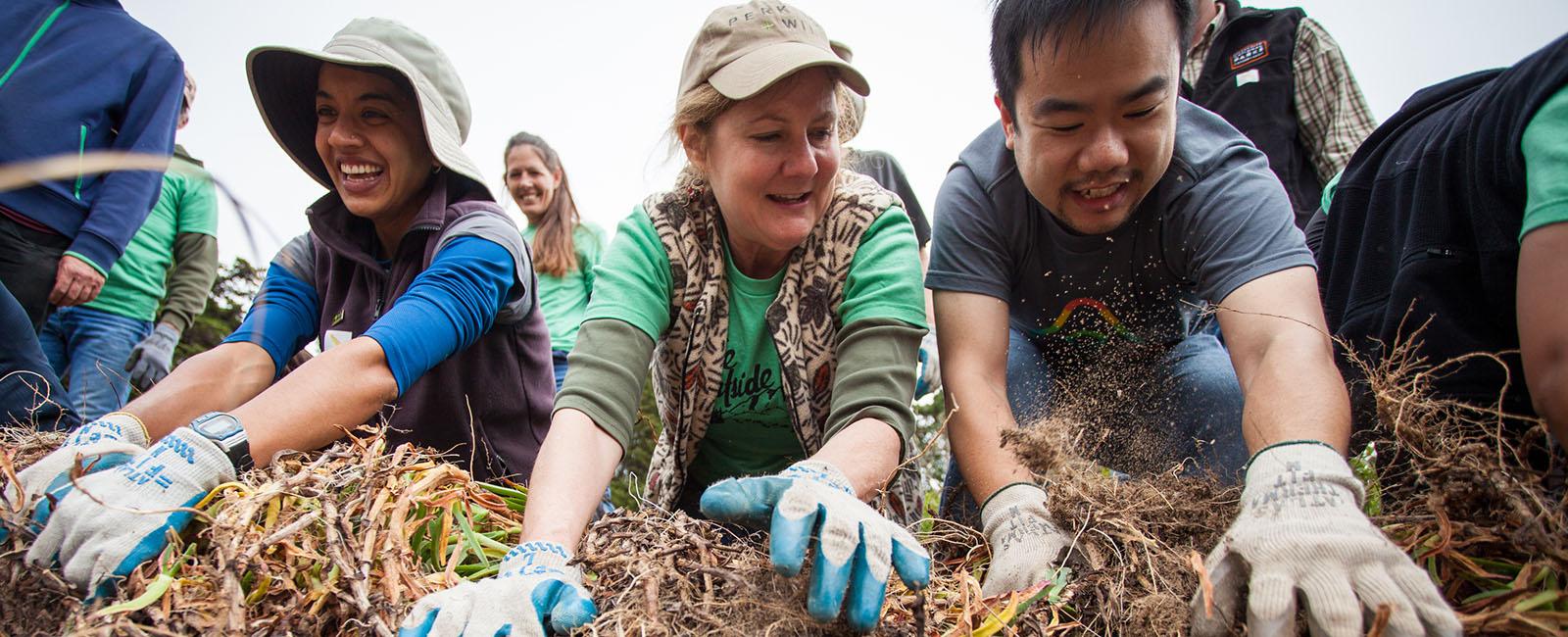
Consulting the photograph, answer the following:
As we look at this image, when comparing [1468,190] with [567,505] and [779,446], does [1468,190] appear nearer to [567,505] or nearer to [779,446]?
[779,446]

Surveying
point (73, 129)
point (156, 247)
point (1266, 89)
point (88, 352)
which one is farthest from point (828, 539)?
point (156, 247)

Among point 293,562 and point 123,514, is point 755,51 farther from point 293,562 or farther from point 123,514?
point 123,514

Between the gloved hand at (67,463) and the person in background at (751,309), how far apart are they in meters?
0.82

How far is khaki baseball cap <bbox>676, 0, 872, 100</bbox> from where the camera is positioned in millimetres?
1830

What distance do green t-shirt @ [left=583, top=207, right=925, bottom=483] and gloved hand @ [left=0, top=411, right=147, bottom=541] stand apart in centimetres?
93

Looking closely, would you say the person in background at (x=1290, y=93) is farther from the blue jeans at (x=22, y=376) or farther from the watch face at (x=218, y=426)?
the blue jeans at (x=22, y=376)

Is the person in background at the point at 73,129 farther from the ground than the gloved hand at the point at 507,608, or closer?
farther from the ground

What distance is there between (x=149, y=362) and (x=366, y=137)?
201 centimetres

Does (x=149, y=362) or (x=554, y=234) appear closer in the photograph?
(x=149, y=362)

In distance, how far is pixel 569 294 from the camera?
4.16 metres

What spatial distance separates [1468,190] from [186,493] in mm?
2320

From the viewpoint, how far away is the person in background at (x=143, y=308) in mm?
3225

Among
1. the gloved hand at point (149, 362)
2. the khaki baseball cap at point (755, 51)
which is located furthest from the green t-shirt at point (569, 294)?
the khaki baseball cap at point (755, 51)

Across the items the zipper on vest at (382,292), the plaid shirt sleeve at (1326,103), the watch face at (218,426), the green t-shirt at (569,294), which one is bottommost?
the green t-shirt at (569,294)
